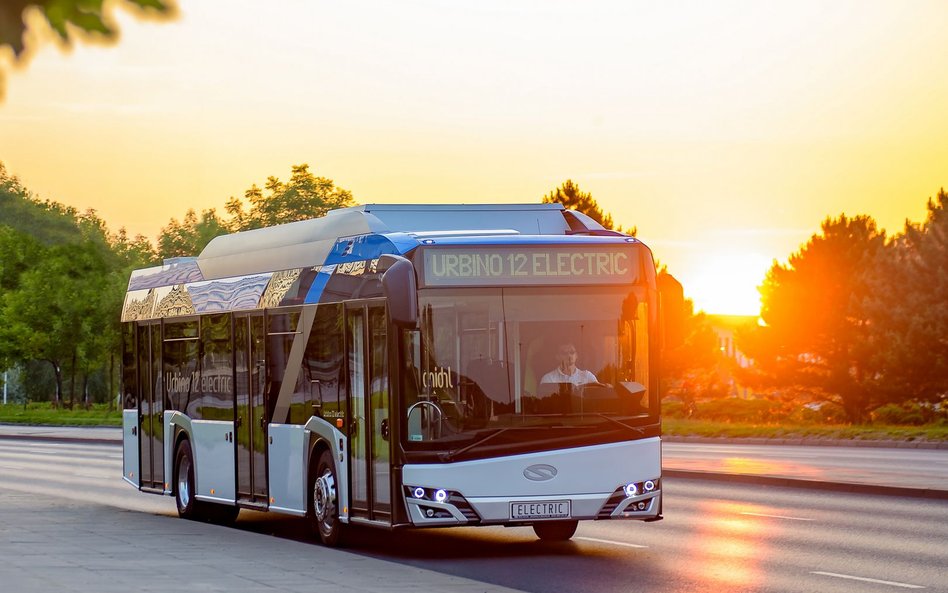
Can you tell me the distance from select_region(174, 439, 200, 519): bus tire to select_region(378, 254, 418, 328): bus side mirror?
21.7 feet

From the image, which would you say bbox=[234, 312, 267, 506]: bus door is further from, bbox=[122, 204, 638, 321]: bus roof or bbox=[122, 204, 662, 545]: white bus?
bbox=[122, 204, 662, 545]: white bus

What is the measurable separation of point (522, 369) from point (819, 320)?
213 feet

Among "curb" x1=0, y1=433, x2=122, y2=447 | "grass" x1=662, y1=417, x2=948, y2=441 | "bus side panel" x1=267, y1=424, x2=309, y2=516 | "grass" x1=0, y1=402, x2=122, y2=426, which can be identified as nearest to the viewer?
"bus side panel" x1=267, y1=424, x2=309, y2=516

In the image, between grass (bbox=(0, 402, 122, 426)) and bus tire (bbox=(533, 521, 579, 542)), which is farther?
grass (bbox=(0, 402, 122, 426))

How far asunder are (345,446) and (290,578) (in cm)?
354

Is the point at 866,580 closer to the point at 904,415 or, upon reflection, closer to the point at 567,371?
the point at 567,371

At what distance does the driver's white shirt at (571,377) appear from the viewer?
13.7m

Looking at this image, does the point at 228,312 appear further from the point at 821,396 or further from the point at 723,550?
the point at 821,396

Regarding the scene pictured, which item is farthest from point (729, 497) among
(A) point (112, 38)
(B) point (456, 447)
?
(A) point (112, 38)

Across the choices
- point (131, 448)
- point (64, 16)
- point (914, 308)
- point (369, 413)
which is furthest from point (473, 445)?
point (914, 308)

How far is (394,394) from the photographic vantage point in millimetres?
13742

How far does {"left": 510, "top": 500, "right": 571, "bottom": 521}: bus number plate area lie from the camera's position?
13641 millimetres

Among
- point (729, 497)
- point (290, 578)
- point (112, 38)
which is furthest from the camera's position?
point (729, 497)

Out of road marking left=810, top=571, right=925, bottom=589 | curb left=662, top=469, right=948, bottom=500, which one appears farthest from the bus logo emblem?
curb left=662, top=469, right=948, bottom=500
